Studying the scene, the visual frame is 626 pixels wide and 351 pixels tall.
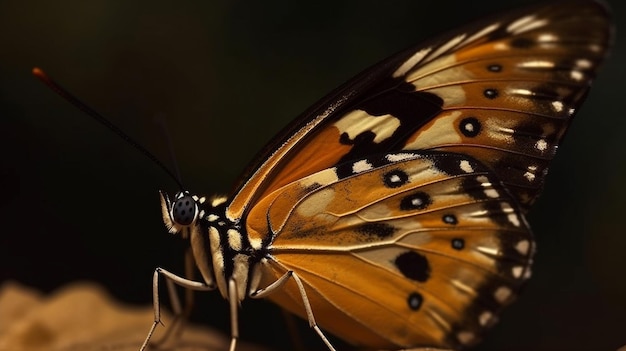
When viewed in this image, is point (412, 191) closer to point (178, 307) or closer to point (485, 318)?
point (485, 318)

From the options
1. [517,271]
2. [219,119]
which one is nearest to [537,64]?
[517,271]

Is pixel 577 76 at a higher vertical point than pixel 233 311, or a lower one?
higher

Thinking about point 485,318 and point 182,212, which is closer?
point 182,212

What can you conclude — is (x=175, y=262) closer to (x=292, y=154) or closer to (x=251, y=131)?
(x=251, y=131)

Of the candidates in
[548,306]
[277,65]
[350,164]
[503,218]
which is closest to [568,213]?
[548,306]

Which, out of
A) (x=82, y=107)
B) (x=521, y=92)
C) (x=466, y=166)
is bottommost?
(x=466, y=166)

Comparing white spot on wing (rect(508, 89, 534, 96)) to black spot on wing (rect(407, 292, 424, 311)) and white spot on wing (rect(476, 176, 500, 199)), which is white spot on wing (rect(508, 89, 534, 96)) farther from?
black spot on wing (rect(407, 292, 424, 311))

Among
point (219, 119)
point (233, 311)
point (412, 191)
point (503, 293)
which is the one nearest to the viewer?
point (233, 311)
